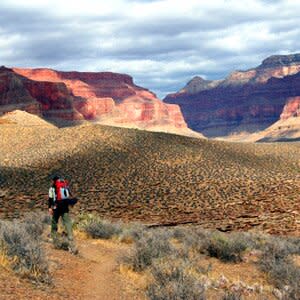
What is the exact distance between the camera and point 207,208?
111 ft

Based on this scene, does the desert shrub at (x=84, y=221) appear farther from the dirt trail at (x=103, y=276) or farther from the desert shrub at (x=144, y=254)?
the desert shrub at (x=144, y=254)

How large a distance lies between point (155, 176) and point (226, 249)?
2759 cm

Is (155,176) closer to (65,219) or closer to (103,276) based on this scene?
(65,219)

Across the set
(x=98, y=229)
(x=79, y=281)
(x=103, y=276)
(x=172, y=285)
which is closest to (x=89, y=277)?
(x=103, y=276)

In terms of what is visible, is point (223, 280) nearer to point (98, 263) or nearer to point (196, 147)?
point (98, 263)

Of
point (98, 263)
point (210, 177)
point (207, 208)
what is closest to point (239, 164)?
point (210, 177)

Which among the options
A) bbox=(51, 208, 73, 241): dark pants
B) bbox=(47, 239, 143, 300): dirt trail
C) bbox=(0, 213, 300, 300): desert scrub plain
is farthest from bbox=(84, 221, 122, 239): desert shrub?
bbox=(51, 208, 73, 241): dark pants

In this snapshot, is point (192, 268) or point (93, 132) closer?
point (192, 268)

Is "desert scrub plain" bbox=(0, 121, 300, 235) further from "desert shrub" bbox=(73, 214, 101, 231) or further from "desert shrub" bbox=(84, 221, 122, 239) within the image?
"desert shrub" bbox=(84, 221, 122, 239)

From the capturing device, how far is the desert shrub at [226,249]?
1611 cm

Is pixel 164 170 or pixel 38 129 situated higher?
pixel 38 129

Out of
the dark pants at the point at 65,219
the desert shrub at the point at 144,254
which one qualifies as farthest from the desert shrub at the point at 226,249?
the dark pants at the point at 65,219

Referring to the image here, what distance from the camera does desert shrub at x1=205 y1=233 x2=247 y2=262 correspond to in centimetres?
1611

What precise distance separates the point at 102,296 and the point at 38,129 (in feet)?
183
